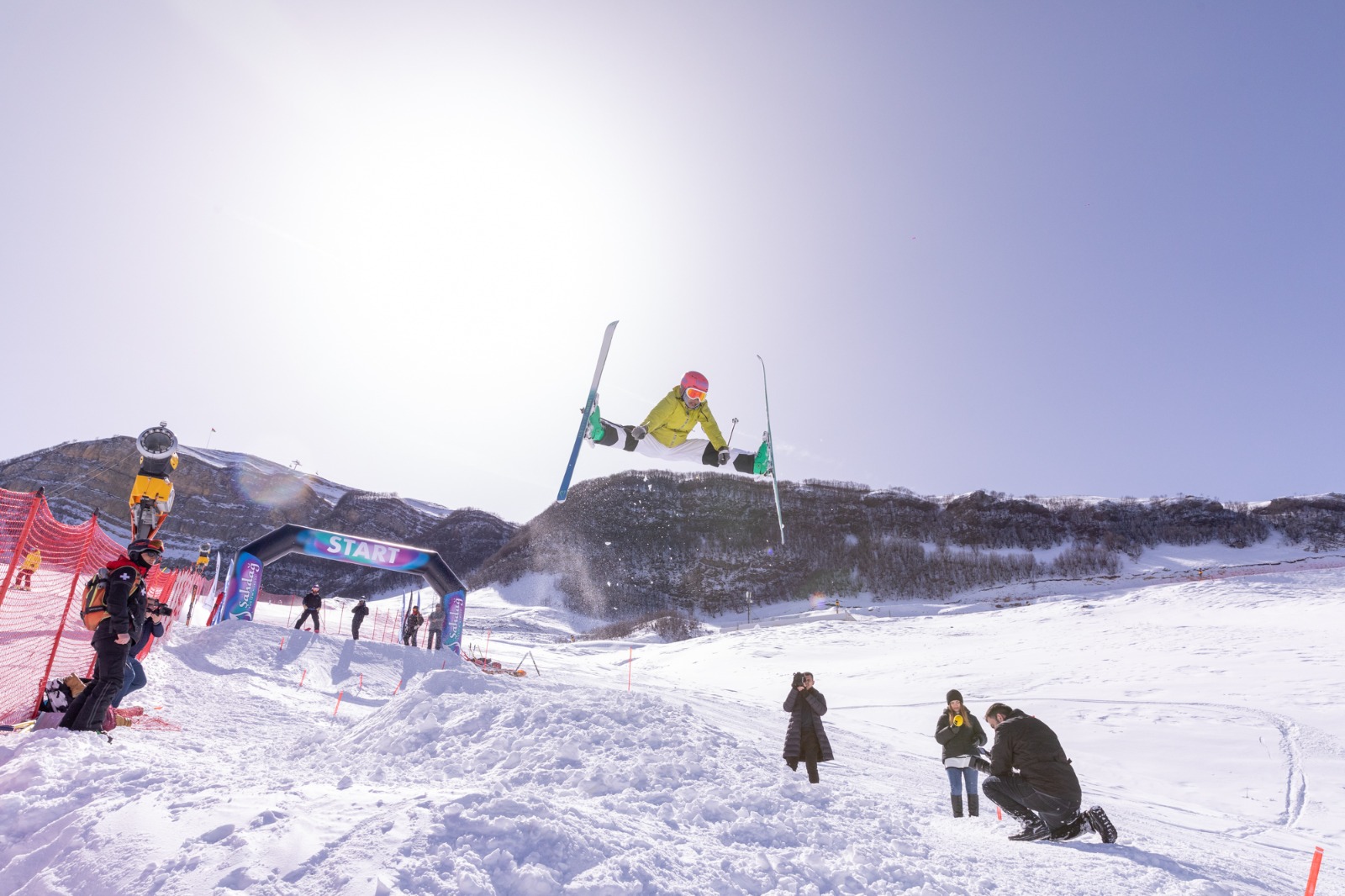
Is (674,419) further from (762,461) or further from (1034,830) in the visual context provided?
(1034,830)

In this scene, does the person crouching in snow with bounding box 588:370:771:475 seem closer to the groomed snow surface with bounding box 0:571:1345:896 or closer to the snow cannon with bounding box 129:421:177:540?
the groomed snow surface with bounding box 0:571:1345:896

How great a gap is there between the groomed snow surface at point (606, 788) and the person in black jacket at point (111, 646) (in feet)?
2.01

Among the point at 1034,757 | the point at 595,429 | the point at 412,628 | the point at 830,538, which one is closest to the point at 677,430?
the point at 595,429

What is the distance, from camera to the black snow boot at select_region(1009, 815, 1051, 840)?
5.42 metres

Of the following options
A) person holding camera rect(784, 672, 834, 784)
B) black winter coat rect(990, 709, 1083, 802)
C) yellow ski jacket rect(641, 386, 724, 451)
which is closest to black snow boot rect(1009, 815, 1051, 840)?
black winter coat rect(990, 709, 1083, 802)

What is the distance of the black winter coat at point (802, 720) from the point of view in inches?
284

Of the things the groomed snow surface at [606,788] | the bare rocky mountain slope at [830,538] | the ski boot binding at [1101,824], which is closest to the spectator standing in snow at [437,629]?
the groomed snow surface at [606,788]

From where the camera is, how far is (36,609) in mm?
11461

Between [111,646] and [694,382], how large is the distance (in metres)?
7.02

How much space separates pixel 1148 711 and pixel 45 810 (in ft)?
61.0

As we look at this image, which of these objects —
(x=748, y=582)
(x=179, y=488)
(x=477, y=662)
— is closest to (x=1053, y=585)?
(x=748, y=582)

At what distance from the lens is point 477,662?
18.3 m

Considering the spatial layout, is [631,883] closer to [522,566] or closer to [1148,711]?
[1148,711]

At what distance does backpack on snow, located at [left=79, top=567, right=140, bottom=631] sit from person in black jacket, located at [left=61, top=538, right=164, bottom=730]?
0.03 meters
